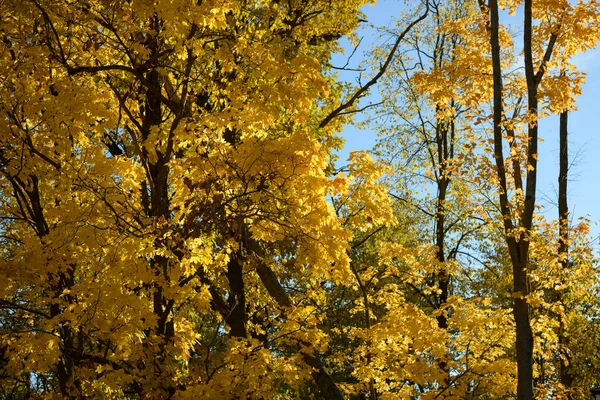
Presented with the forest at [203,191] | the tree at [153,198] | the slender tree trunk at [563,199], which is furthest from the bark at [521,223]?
A: the slender tree trunk at [563,199]

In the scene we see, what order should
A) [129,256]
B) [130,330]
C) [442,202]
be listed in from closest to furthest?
1. [130,330]
2. [129,256]
3. [442,202]

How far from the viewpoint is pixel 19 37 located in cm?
726

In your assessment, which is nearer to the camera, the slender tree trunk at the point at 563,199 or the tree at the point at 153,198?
the tree at the point at 153,198

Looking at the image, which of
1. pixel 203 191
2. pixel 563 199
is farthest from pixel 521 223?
pixel 563 199

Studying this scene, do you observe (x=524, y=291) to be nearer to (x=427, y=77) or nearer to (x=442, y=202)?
(x=427, y=77)

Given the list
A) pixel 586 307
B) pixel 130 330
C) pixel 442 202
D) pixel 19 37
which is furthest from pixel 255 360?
pixel 586 307

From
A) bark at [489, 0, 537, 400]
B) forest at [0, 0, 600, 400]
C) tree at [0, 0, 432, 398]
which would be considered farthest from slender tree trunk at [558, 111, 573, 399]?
tree at [0, 0, 432, 398]

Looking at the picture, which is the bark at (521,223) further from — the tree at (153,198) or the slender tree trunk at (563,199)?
the slender tree trunk at (563,199)

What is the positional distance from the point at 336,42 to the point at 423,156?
654 centimetres

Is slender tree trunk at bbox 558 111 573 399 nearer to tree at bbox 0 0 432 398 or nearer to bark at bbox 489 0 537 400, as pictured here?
bark at bbox 489 0 537 400

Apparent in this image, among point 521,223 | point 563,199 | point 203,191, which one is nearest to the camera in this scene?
point 203,191

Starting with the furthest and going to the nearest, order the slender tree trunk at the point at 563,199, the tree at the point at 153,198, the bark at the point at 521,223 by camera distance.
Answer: the slender tree trunk at the point at 563,199, the bark at the point at 521,223, the tree at the point at 153,198

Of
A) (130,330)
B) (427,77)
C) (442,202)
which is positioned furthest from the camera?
(442,202)

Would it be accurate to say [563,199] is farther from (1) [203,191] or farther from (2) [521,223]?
(1) [203,191]
